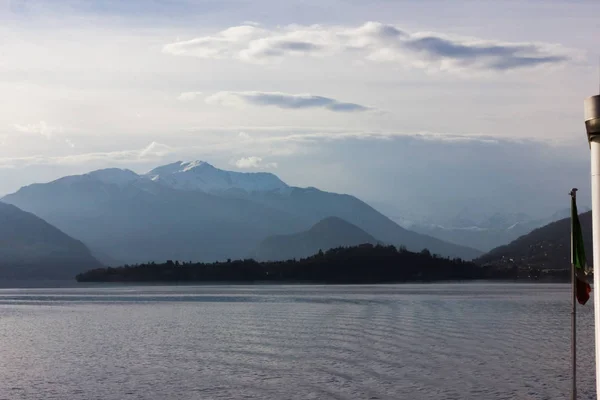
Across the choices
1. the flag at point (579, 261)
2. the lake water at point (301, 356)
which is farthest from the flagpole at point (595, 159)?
the lake water at point (301, 356)

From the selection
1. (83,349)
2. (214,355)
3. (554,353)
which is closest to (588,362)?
(554,353)

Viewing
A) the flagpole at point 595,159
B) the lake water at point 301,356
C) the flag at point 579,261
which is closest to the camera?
the flagpole at point 595,159

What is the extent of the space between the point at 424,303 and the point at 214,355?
171 feet

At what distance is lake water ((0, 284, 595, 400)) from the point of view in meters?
37.2

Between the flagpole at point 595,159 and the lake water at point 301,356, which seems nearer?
the flagpole at point 595,159

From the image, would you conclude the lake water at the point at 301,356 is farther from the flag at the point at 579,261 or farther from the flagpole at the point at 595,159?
the flagpole at the point at 595,159

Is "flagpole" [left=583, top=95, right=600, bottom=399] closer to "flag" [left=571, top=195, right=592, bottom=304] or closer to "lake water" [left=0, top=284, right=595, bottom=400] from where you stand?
"flag" [left=571, top=195, right=592, bottom=304]

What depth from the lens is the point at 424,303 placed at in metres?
97.9

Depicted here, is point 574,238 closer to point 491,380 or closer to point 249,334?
point 491,380

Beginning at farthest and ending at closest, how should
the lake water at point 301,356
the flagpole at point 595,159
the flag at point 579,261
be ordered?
the lake water at point 301,356
the flag at point 579,261
the flagpole at point 595,159

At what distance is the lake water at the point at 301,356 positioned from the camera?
3725 cm

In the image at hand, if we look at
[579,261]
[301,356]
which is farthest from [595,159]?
[301,356]

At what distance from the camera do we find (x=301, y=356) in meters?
47.8

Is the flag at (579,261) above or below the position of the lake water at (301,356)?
above
